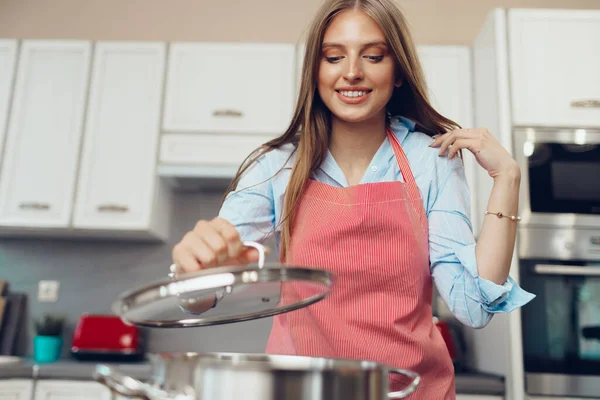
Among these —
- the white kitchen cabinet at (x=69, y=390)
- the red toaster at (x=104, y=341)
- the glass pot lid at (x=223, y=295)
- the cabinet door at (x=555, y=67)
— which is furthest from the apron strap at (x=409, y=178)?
the red toaster at (x=104, y=341)

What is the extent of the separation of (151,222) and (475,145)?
1701 mm

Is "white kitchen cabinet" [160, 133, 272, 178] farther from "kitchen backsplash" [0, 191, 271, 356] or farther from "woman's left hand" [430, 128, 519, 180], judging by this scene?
"woman's left hand" [430, 128, 519, 180]

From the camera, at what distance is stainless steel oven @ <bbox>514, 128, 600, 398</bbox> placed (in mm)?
1982

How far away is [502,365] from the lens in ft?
6.63

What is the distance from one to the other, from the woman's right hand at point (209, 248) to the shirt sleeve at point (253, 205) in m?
0.32

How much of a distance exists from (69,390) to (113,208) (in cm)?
74

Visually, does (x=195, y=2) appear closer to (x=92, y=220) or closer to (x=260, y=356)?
(x=92, y=220)

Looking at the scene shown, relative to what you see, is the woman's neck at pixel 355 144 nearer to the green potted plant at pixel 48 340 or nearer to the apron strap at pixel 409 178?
the apron strap at pixel 409 178

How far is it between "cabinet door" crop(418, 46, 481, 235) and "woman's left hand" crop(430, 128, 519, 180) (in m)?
1.40

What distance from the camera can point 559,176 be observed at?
2113mm

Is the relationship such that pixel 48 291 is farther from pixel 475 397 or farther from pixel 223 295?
pixel 223 295

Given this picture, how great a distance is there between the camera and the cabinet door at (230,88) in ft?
8.14

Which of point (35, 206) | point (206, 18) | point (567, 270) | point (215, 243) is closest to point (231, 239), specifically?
point (215, 243)

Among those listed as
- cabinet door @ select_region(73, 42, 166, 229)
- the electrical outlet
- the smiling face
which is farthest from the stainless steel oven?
the electrical outlet
